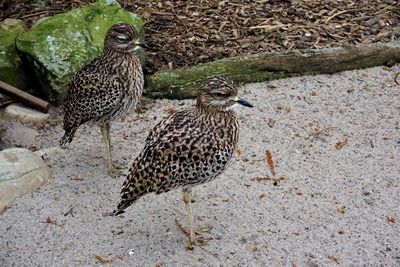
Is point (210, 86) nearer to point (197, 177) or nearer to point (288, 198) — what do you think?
point (197, 177)

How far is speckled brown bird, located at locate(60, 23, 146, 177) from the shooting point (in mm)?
5656

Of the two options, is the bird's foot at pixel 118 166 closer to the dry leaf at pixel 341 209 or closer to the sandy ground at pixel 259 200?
the sandy ground at pixel 259 200

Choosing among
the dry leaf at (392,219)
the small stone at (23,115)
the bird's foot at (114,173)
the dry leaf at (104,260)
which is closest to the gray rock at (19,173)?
the bird's foot at (114,173)

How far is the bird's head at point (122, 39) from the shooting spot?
580 cm

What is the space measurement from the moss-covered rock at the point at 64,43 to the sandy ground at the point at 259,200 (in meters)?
0.45

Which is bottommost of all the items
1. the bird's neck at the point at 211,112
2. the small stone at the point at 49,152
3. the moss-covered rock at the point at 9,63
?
the small stone at the point at 49,152

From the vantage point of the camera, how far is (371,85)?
6.71m

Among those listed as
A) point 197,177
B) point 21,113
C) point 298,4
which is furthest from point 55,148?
point 298,4

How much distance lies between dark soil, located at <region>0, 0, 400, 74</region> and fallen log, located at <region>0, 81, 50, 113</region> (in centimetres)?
105

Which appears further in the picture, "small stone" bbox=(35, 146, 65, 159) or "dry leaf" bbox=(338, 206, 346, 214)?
"small stone" bbox=(35, 146, 65, 159)

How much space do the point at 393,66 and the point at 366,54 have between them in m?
0.29

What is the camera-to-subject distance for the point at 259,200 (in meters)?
5.48

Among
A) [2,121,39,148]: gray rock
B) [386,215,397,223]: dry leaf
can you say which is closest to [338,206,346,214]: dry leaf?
[386,215,397,223]: dry leaf

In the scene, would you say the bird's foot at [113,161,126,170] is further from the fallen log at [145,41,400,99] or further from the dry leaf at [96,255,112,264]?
the dry leaf at [96,255,112,264]
